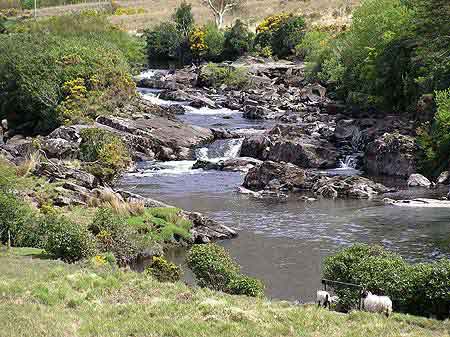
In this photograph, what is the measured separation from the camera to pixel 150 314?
77.5 ft

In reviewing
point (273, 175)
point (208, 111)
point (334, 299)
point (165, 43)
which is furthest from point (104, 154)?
point (165, 43)

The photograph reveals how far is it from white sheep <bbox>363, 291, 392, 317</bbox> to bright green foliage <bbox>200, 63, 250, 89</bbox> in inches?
3553

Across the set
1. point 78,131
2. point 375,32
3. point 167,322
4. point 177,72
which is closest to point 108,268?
point 167,322

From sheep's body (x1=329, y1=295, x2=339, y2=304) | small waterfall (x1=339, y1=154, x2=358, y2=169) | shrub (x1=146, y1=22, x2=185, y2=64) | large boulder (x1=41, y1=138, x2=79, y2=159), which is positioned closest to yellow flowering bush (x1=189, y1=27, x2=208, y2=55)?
shrub (x1=146, y1=22, x2=185, y2=64)

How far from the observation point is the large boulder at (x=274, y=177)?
61.1m

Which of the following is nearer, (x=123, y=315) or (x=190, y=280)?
(x=123, y=315)

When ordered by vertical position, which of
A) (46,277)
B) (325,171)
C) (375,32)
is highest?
(375,32)

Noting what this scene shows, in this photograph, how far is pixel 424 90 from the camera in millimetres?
74625

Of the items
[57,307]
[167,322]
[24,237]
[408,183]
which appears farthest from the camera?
[408,183]

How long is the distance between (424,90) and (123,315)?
5805cm

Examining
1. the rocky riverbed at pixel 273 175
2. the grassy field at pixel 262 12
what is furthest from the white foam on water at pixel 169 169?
the grassy field at pixel 262 12

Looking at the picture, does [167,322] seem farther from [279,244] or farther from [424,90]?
[424,90]

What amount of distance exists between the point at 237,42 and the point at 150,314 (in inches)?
4742

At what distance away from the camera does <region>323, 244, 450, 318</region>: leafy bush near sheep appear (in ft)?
89.8
